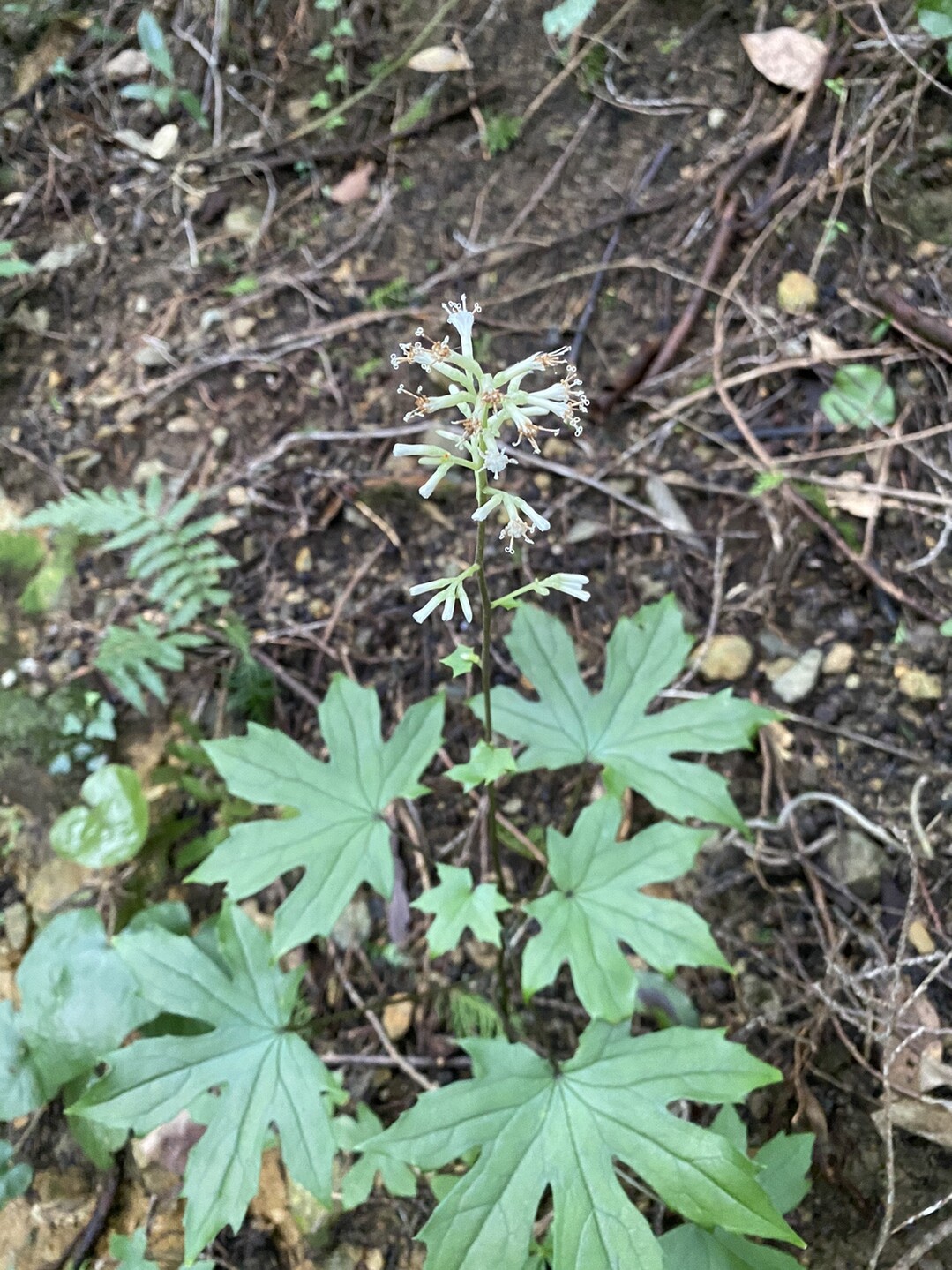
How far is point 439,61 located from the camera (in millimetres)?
3758

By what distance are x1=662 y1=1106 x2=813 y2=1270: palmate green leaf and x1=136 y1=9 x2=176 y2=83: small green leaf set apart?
4879 mm

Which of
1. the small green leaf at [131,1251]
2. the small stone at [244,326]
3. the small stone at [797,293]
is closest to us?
the small green leaf at [131,1251]

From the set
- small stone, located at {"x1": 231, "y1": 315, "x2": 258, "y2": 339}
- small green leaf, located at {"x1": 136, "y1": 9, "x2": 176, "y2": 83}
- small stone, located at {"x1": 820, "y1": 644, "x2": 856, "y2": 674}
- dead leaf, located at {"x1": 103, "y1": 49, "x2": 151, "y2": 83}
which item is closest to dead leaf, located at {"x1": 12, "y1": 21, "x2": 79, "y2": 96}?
dead leaf, located at {"x1": 103, "y1": 49, "x2": 151, "y2": 83}

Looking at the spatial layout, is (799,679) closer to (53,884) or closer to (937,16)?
(937,16)

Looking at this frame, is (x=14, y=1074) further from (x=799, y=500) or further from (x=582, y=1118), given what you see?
(x=799, y=500)

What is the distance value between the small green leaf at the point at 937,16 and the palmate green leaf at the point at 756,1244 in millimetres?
3103

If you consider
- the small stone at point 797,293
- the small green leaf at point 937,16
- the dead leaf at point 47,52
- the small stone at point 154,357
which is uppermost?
the dead leaf at point 47,52

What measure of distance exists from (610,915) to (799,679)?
1.12 m

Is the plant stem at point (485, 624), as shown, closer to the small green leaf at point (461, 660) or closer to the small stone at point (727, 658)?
the small green leaf at point (461, 660)

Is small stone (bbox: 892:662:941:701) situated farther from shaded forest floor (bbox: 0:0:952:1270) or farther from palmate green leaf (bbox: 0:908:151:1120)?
palmate green leaf (bbox: 0:908:151:1120)

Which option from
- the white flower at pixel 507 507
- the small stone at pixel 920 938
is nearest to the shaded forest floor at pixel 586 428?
the small stone at pixel 920 938

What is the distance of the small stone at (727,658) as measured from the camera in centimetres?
269

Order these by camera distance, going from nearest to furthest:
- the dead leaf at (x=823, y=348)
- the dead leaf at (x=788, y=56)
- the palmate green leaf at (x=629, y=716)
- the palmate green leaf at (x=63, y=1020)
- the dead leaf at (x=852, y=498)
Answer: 1. the palmate green leaf at (x=629, y=716)
2. the palmate green leaf at (x=63, y=1020)
3. the dead leaf at (x=852, y=498)
4. the dead leaf at (x=823, y=348)
5. the dead leaf at (x=788, y=56)

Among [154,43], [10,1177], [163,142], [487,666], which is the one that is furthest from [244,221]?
[10,1177]
